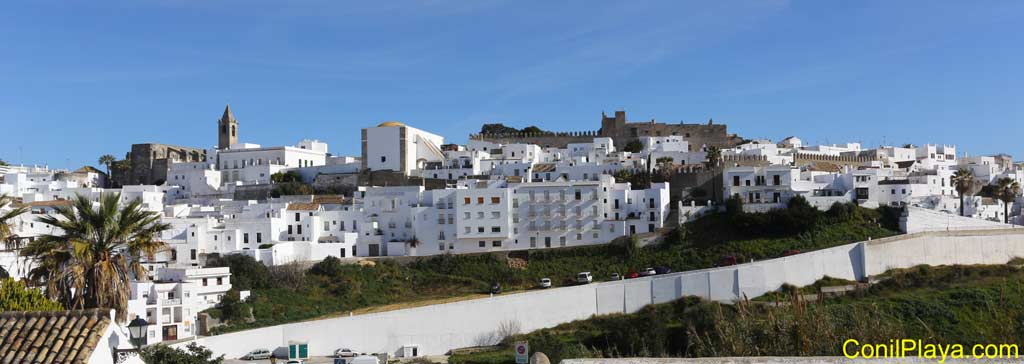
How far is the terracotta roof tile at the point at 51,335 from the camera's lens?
786 cm

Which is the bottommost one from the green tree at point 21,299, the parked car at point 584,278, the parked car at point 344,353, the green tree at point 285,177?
the parked car at point 344,353

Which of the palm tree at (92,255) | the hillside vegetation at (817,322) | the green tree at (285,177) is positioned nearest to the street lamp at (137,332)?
the palm tree at (92,255)

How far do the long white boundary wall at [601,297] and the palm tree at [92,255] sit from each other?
14.5 m

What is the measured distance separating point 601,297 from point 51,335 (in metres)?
28.5

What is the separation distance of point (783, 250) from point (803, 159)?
18.7 m

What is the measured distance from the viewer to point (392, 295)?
38.5m

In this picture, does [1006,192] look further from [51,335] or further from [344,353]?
[51,335]

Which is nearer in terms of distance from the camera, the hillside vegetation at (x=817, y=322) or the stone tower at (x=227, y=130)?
the hillside vegetation at (x=817, y=322)

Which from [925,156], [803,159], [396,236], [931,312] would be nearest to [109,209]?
[931,312]

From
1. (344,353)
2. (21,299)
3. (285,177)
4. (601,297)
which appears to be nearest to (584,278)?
(601,297)

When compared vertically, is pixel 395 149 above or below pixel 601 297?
above

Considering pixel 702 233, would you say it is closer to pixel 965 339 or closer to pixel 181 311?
pixel 965 339

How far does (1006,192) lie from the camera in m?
48.3

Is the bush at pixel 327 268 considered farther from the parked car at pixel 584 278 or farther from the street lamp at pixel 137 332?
the street lamp at pixel 137 332
